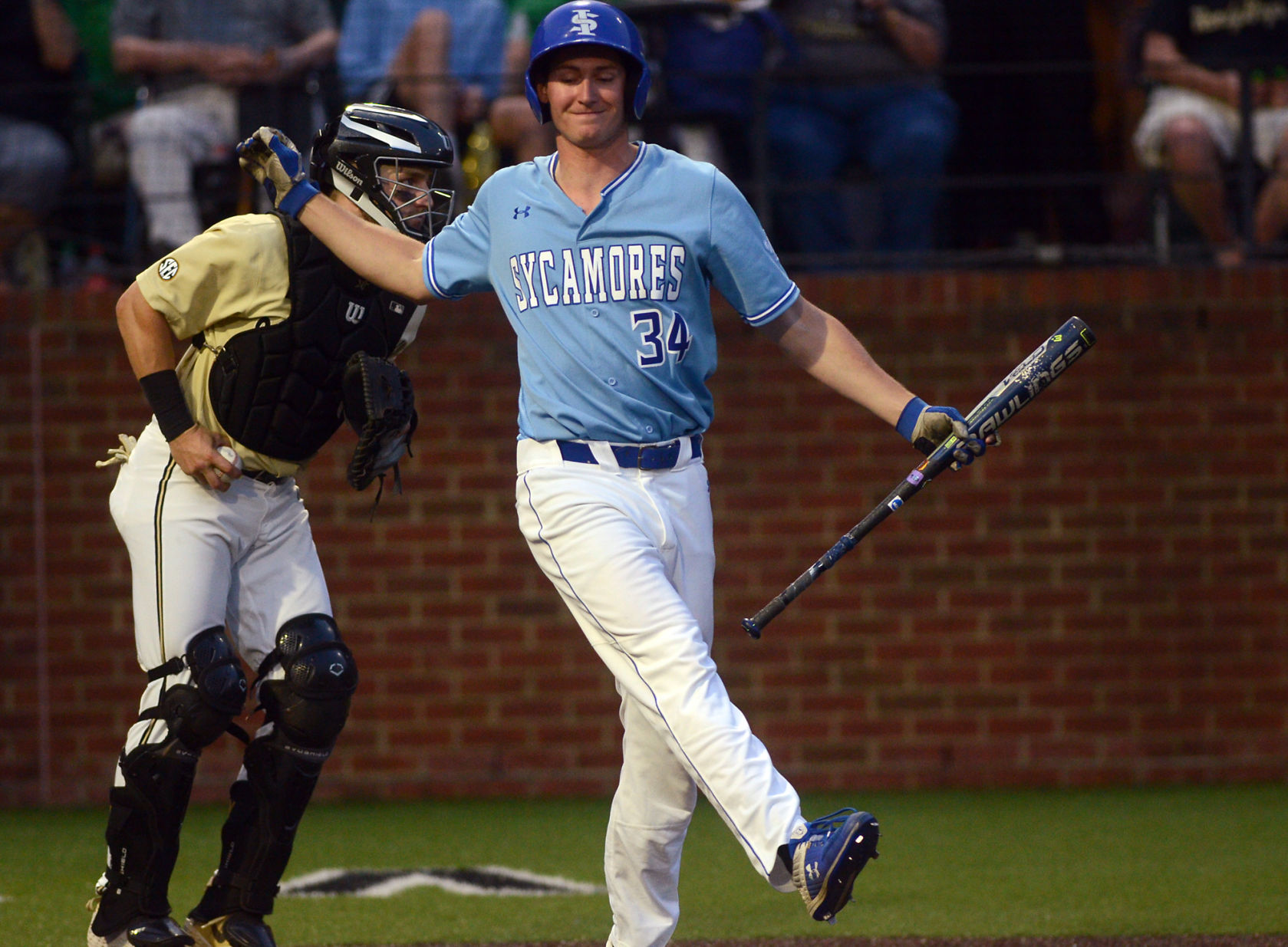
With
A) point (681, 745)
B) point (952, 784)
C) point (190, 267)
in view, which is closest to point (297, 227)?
point (190, 267)

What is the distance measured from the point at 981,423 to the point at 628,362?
2.59 ft

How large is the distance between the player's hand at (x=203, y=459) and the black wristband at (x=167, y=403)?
0.03m

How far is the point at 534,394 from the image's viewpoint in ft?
12.9

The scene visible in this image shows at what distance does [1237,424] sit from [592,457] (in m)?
4.95

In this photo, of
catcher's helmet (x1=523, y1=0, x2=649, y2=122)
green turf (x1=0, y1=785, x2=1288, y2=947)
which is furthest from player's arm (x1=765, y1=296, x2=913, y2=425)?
green turf (x1=0, y1=785, x2=1288, y2=947)

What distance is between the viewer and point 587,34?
12.6 ft

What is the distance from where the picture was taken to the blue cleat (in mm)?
3262

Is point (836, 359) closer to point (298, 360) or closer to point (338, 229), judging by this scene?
point (338, 229)

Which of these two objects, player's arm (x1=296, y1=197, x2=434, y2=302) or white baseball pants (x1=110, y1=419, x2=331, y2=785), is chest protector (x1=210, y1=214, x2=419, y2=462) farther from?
player's arm (x1=296, y1=197, x2=434, y2=302)

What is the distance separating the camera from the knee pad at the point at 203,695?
4.45 metres

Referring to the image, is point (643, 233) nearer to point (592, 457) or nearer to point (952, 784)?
point (592, 457)

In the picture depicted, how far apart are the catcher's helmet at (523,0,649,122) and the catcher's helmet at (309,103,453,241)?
0.68m

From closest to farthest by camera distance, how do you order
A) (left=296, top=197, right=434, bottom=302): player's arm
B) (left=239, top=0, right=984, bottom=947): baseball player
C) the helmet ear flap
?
(left=239, top=0, right=984, bottom=947): baseball player < (left=296, top=197, right=434, bottom=302): player's arm < the helmet ear flap

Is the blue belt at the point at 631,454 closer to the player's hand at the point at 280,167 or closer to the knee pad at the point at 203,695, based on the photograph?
the player's hand at the point at 280,167
